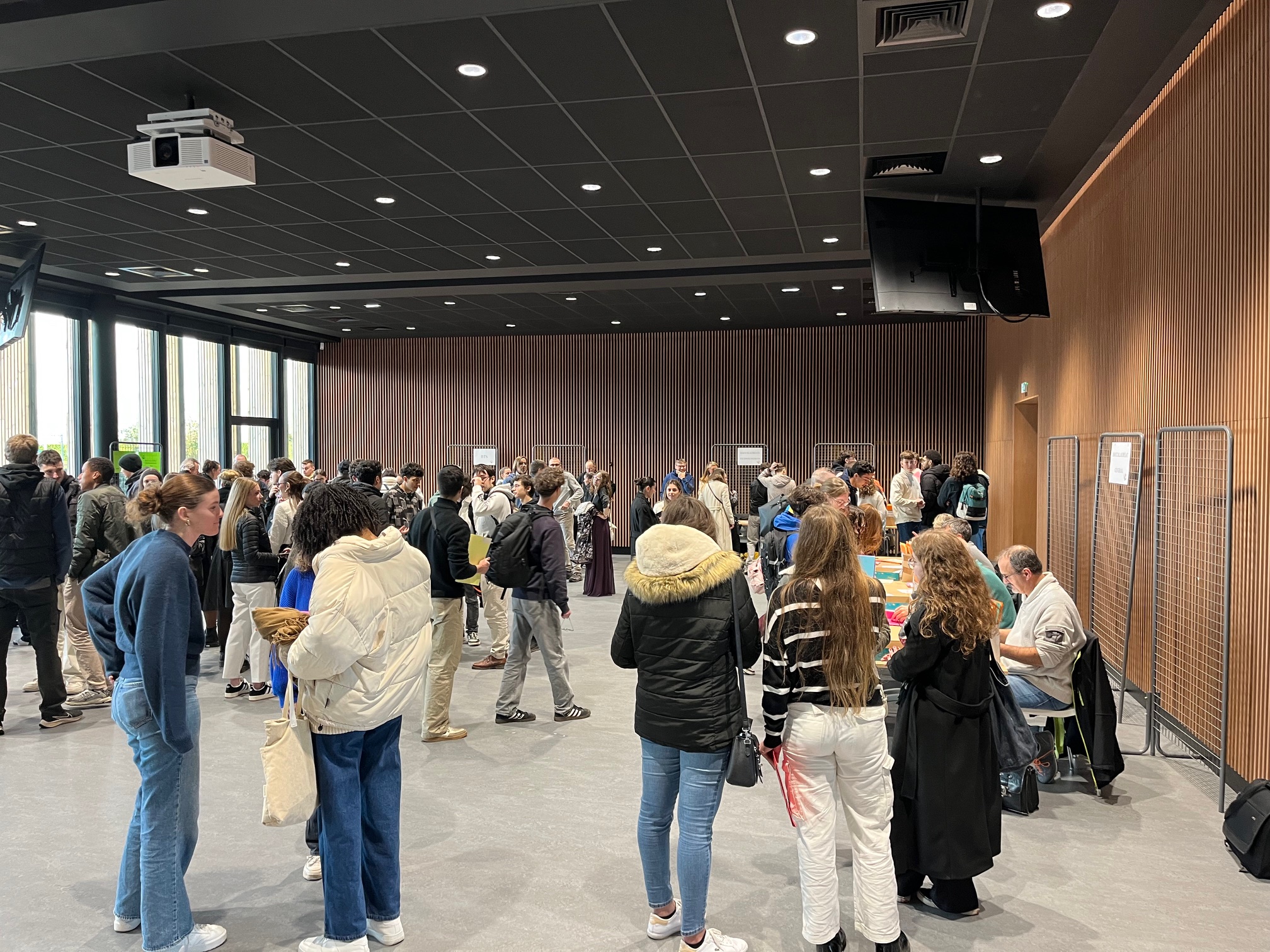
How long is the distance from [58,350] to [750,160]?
31.9ft

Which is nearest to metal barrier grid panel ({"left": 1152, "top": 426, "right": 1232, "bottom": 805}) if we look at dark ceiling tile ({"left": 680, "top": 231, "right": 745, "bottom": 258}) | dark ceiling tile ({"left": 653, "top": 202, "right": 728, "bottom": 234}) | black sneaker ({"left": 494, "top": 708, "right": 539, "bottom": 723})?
black sneaker ({"left": 494, "top": 708, "right": 539, "bottom": 723})

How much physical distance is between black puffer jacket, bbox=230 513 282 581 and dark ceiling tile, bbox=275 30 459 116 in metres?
2.94

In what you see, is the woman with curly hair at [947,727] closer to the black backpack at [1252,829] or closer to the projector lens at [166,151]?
the black backpack at [1252,829]

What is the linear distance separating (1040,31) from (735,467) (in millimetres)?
12310

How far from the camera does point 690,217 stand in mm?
8422

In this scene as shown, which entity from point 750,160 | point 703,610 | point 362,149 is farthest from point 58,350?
point 703,610

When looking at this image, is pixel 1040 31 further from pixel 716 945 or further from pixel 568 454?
pixel 568 454

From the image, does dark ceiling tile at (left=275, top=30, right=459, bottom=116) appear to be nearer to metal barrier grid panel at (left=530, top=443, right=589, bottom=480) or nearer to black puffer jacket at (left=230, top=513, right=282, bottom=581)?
black puffer jacket at (left=230, top=513, right=282, bottom=581)

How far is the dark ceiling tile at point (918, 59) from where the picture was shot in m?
4.71

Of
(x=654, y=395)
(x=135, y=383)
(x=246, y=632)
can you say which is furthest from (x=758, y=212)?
(x=135, y=383)

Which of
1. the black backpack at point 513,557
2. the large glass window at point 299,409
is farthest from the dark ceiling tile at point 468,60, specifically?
the large glass window at point 299,409

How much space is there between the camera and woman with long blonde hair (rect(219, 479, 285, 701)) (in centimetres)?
634

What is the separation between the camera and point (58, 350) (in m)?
11.6

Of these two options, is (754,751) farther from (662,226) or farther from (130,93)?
(662,226)
